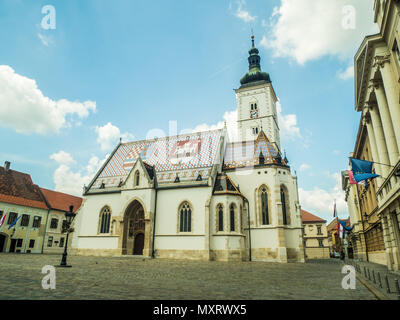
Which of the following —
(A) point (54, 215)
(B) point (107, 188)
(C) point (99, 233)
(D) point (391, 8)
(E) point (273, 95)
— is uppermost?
(E) point (273, 95)

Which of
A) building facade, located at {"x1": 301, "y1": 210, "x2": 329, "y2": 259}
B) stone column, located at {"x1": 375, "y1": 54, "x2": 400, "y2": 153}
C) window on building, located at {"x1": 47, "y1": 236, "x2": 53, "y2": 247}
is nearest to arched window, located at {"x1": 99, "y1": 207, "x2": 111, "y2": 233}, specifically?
window on building, located at {"x1": 47, "y1": 236, "x2": 53, "y2": 247}

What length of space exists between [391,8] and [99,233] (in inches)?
1521

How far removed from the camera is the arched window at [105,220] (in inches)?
1501

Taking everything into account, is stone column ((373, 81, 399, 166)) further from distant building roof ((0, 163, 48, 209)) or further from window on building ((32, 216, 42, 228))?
window on building ((32, 216, 42, 228))

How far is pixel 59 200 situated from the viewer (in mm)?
51844

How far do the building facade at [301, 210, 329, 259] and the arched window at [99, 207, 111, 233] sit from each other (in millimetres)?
47437

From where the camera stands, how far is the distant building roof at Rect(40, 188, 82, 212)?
162 ft

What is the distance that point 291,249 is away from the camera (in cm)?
3322

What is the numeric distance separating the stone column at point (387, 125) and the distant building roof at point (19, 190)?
47.2 m

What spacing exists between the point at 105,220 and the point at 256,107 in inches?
1348

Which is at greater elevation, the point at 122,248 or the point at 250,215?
the point at 250,215
